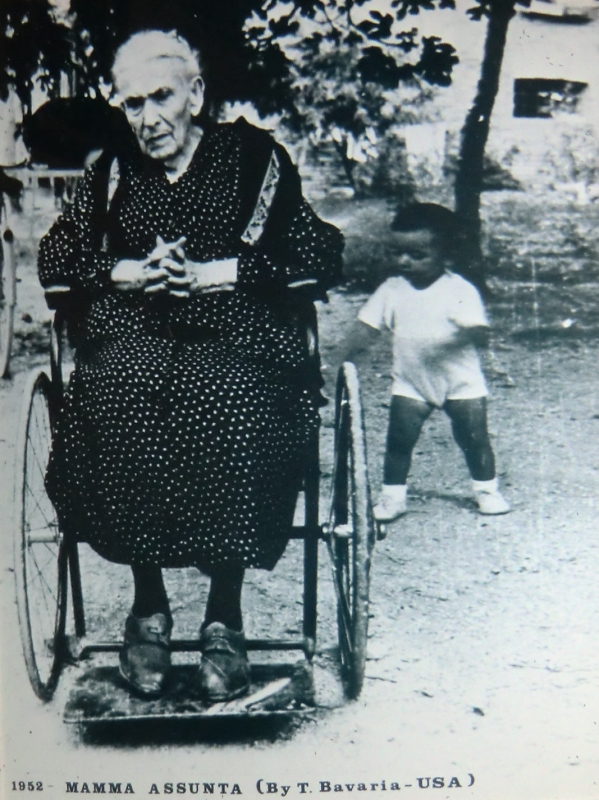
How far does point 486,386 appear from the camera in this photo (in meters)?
1.55

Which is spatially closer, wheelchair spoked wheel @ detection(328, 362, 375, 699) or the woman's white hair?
wheelchair spoked wheel @ detection(328, 362, 375, 699)

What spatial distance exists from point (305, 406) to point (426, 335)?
0.28 m

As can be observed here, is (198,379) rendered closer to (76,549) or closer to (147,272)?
(147,272)

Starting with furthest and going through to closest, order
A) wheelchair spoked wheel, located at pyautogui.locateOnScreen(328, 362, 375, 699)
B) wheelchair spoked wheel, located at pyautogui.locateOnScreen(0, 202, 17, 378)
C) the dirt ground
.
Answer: wheelchair spoked wheel, located at pyautogui.locateOnScreen(0, 202, 17, 378)
the dirt ground
wheelchair spoked wheel, located at pyautogui.locateOnScreen(328, 362, 375, 699)

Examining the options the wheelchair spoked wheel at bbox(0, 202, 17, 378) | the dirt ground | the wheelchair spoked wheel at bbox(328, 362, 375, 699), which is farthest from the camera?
the wheelchair spoked wheel at bbox(0, 202, 17, 378)

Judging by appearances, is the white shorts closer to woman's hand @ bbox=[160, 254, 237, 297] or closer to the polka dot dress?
the polka dot dress

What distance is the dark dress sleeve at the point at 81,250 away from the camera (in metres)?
1.55

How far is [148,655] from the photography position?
5.00 feet

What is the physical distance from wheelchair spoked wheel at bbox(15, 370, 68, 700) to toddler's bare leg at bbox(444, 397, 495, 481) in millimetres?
813

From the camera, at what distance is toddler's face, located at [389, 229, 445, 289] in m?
1.55

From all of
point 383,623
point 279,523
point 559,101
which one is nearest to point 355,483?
point 279,523

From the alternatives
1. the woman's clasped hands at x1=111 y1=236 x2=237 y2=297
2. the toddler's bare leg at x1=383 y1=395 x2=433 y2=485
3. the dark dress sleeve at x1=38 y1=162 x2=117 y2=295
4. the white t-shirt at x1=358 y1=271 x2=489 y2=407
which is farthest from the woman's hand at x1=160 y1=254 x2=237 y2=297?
the toddler's bare leg at x1=383 y1=395 x2=433 y2=485

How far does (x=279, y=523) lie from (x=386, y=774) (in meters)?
0.51

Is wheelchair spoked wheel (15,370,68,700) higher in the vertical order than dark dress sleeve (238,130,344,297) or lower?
lower
